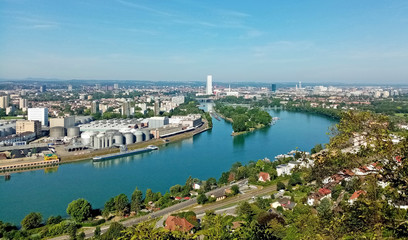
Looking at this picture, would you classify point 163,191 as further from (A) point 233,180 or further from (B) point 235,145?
(B) point 235,145

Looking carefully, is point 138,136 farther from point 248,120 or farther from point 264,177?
point 248,120

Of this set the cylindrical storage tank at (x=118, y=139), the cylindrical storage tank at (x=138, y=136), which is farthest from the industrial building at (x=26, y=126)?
the cylindrical storage tank at (x=138, y=136)

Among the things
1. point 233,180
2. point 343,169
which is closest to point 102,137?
point 233,180

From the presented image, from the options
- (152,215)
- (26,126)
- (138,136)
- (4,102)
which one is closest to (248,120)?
(138,136)

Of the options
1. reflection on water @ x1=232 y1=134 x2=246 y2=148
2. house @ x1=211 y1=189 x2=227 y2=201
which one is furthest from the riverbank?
house @ x1=211 y1=189 x2=227 y2=201

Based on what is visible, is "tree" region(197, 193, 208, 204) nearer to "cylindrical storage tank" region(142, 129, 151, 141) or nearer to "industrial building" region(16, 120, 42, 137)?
"cylindrical storage tank" region(142, 129, 151, 141)
